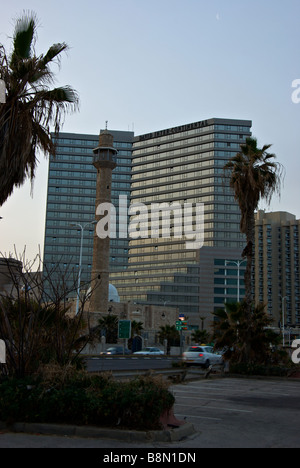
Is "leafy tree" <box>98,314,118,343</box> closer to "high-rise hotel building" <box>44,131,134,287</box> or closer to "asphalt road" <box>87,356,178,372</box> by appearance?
"asphalt road" <box>87,356,178,372</box>

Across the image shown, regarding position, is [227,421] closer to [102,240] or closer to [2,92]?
[2,92]

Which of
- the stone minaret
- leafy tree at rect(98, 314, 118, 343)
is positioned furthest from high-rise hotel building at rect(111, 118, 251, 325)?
leafy tree at rect(98, 314, 118, 343)

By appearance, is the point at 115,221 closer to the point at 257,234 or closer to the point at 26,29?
the point at 257,234

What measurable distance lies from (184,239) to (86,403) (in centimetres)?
12301

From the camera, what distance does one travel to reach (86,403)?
342 inches

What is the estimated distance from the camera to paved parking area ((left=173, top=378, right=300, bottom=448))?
343 inches

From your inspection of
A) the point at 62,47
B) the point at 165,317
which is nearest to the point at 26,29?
the point at 62,47

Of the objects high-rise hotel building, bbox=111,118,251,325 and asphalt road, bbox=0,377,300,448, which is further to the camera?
high-rise hotel building, bbox=111,118,251,325

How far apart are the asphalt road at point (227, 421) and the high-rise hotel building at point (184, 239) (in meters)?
109

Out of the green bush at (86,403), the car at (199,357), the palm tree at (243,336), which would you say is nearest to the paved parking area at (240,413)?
the green bush at (86,403)

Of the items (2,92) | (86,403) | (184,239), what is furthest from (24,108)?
(184,239)

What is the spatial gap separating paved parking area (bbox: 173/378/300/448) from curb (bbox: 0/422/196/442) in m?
0.29

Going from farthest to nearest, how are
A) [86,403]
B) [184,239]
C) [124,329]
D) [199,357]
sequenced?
1. [184,239]
2. [124,329]
3. [199,357]
4. [86,403]
